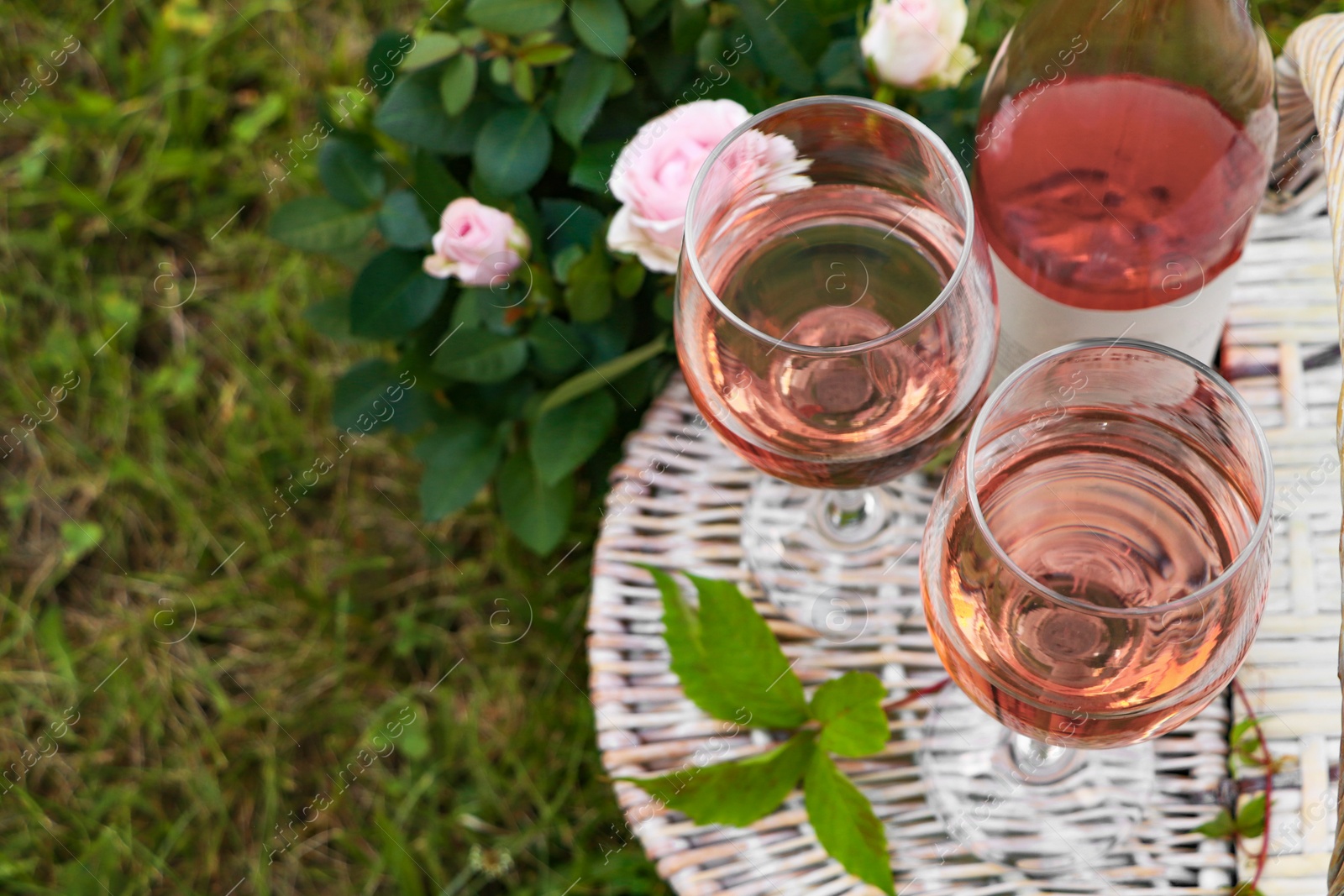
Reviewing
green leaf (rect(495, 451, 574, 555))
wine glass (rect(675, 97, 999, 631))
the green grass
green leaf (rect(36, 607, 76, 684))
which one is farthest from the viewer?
green leaf (rect(36, 607, 76, 684))

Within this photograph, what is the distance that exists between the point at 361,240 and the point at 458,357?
0.51ft

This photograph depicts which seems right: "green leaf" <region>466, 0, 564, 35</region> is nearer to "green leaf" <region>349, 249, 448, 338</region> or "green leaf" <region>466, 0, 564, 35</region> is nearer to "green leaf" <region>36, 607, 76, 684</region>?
"green leaf" <region>349, 249, 448, 338</region>

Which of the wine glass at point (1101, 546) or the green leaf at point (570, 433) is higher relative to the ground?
the wine glass at point (1101, 546)

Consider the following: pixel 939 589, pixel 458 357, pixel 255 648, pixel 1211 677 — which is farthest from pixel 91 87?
pixel 1211 677

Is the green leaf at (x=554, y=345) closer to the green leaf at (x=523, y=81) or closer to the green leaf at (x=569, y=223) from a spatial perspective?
the green leaf at (x=569, y=223)

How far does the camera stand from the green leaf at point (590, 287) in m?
0.90

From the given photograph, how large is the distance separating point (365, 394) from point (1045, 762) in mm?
669

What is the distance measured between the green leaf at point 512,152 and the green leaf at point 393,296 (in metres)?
0.12

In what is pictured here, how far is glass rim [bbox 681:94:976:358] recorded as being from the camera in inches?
22.3

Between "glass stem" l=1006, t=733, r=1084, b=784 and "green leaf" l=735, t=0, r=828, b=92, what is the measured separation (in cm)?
50

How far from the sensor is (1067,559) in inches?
25.9

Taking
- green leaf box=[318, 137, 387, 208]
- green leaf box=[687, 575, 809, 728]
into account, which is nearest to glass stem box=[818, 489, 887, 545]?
green leaf box=[687, 575, 809, 728]

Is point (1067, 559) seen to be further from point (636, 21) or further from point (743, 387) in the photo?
point (636, 21)

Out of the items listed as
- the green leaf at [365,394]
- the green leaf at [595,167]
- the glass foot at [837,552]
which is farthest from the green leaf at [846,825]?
the green leaf at [365,394]
